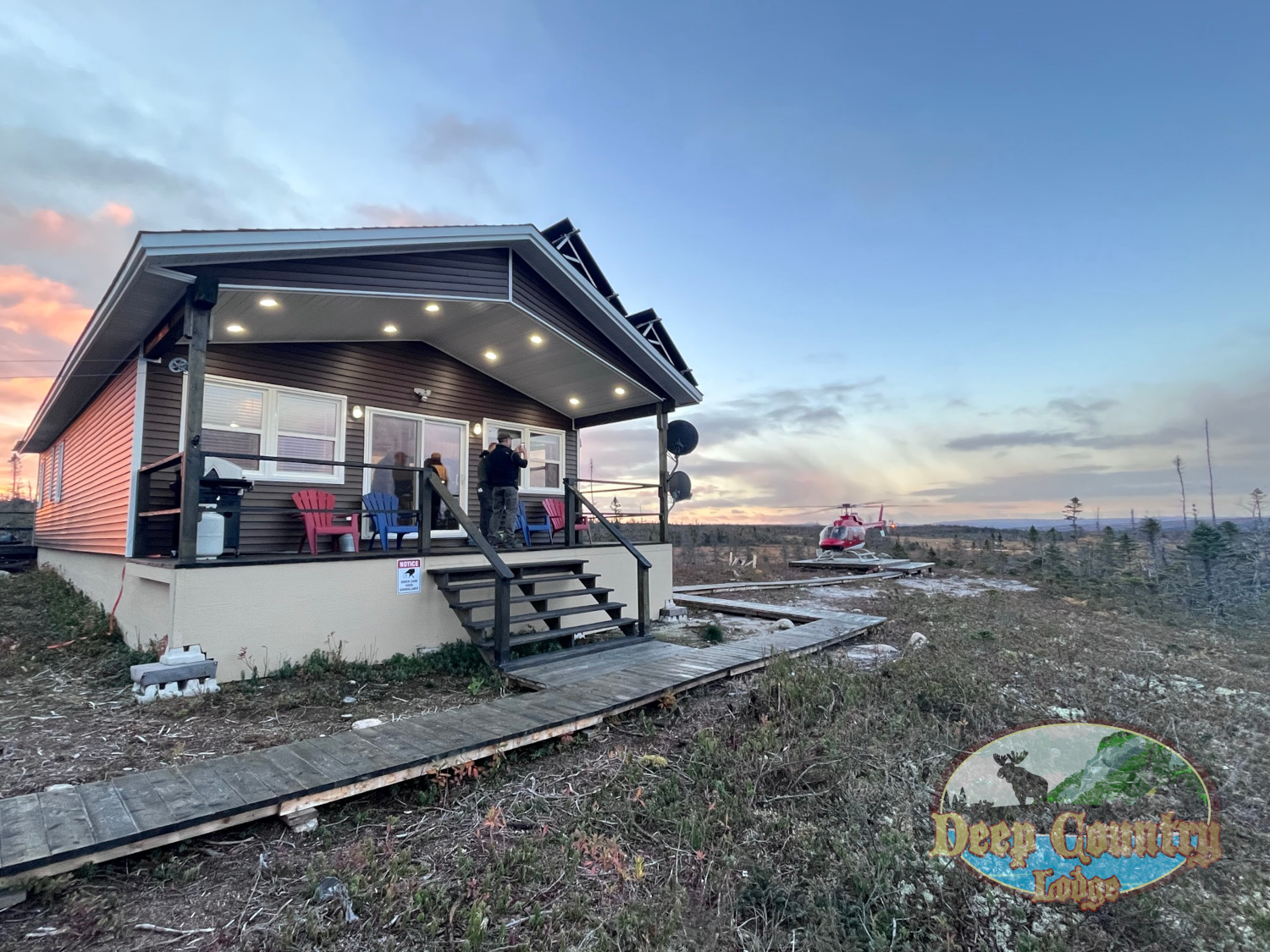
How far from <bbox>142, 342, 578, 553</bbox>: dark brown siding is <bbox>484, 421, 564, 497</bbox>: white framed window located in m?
0.16

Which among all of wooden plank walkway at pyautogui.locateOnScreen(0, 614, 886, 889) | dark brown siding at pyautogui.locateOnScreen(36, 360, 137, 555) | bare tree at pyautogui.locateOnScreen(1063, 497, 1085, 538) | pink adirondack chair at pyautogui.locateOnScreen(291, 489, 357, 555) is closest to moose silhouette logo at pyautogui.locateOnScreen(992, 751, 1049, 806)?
wooden plank walkway at pyautogui.locateOnScreen(0, 614, 886, 889)

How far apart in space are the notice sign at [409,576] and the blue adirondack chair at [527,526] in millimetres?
3022

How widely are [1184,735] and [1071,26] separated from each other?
31.5 ft

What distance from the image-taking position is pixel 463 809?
2926mm

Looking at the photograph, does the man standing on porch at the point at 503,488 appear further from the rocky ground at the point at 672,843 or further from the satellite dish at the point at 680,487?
the satellite dish at the point at 680,487

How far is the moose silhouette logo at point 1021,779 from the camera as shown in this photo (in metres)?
3.15

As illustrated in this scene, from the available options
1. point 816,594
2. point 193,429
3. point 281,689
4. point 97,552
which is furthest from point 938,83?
point 97,552

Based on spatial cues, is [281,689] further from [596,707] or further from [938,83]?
[938,83]

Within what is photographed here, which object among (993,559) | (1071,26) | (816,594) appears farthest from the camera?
(993,559)

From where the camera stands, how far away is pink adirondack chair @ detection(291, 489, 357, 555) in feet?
23.4

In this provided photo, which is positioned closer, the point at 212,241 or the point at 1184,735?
the point at 1184,735

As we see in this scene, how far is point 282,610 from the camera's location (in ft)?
16.8

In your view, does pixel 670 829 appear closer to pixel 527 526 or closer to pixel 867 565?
Result: pixel 527 526

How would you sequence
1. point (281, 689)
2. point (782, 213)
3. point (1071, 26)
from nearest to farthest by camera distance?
point (281, 689)
point (1071, 26)
point (782, 213)
